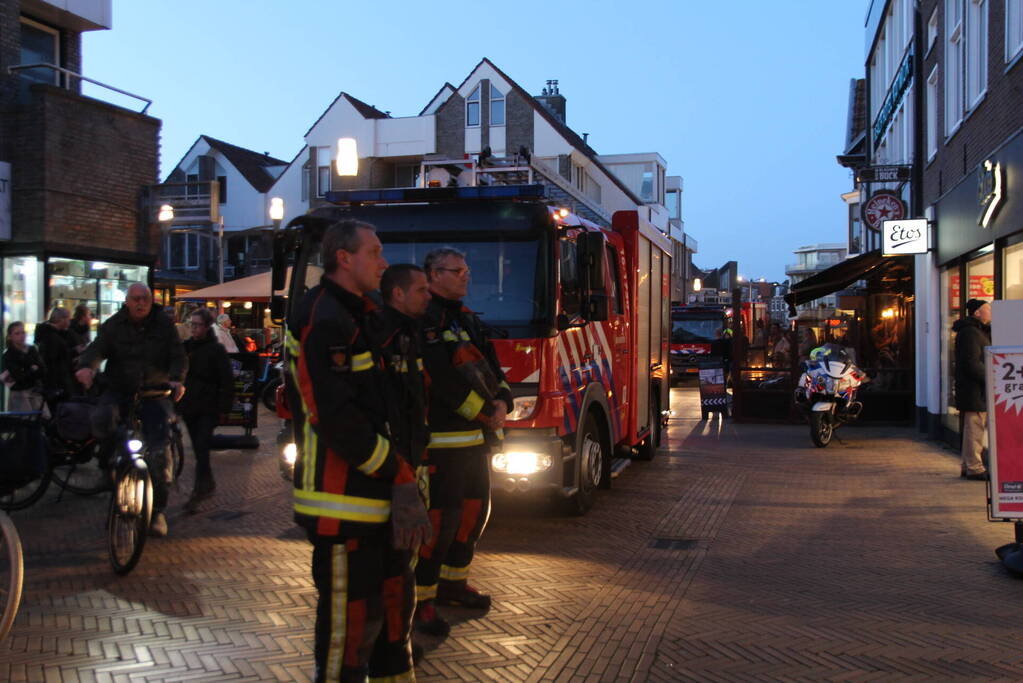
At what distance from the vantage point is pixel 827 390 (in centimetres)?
1385

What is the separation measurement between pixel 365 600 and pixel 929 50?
15.4 metres

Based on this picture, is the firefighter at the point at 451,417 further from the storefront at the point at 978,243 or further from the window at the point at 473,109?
the window at the point at 473,109

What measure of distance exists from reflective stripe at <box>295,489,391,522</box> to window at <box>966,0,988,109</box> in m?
11.2

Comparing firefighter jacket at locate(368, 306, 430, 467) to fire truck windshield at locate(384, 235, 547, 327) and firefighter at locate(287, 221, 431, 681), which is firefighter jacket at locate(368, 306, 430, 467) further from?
fire truck windshield at locate(384, 235, 547, 327)

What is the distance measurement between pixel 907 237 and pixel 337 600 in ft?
43.8

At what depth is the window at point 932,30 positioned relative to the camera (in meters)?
15.3

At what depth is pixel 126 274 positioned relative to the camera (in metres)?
16.0

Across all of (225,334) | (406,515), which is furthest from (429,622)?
(225,334)

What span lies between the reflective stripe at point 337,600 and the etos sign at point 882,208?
16454 millimetres

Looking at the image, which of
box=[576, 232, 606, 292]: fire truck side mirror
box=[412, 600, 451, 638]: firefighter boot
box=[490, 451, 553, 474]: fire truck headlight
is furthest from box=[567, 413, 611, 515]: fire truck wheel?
box=[412, 600, 451, 638]: firefighter boot

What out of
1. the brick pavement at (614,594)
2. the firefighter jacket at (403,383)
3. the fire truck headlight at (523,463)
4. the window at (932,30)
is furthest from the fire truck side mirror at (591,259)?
the window at (932,30)

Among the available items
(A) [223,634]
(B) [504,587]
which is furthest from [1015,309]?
(A) [223,634]

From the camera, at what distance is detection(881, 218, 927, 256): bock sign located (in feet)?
48.3

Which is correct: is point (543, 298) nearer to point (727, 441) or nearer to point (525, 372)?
point (525, 372)
